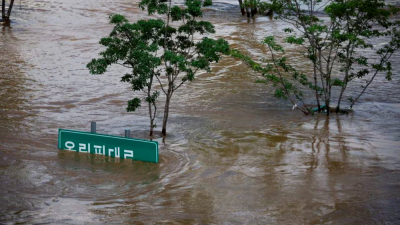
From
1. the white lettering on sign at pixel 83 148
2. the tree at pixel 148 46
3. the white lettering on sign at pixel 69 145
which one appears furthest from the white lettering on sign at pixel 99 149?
the tree at pixel 148 46

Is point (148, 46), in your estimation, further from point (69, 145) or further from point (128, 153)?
point (69, 145)

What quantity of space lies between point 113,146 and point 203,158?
1991 millimetres

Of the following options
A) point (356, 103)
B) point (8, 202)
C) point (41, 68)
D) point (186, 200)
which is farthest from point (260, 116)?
point (41, 68)

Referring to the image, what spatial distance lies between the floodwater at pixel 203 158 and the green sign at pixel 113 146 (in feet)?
0.64

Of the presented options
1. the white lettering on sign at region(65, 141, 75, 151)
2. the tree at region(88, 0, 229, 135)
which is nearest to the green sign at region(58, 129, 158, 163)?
the white lettering on sign at region(65, 141, 75, 151)

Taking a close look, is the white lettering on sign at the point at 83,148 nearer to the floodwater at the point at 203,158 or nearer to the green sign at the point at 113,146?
the green sign at the point at 113,146

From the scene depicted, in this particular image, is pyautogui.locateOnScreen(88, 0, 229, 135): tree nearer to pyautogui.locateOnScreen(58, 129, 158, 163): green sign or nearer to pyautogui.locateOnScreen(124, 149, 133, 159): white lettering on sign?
pyautogui.locateOnScreen(58, 129, 158, 163): green sign

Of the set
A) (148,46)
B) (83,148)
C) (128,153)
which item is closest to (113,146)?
(128,153)

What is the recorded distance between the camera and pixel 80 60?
936 inches

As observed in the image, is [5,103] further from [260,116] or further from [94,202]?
[94,202]

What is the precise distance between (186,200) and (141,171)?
1.89 metres

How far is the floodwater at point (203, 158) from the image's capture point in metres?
9.33

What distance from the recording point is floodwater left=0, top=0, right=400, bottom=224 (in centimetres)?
933

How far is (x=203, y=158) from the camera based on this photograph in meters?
12.4
